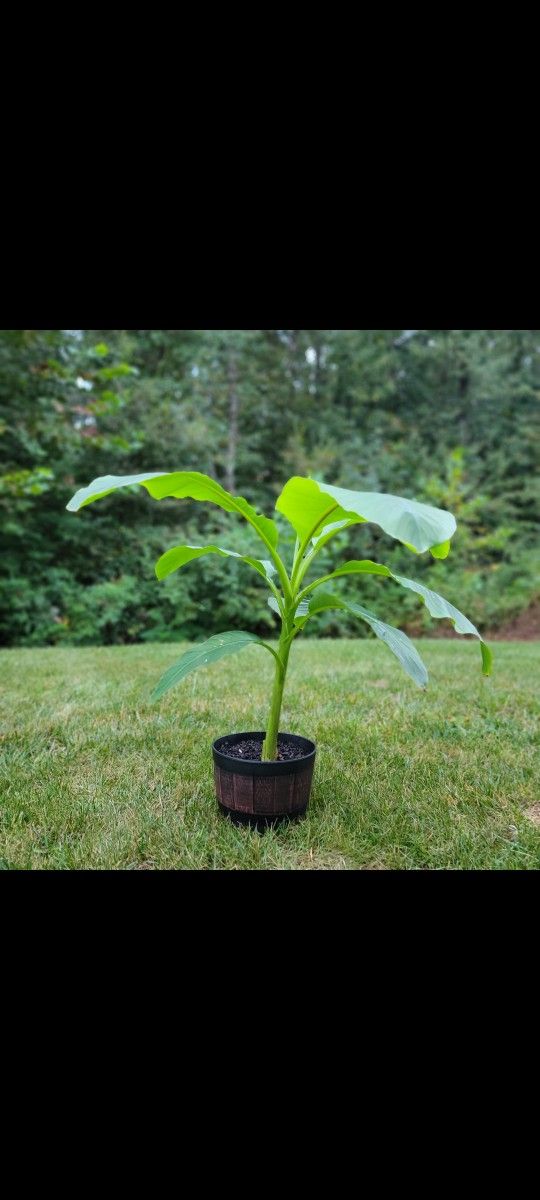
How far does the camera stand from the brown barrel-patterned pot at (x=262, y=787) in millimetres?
1479

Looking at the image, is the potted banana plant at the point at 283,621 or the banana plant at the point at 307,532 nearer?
the banana plant at the point at 307,532

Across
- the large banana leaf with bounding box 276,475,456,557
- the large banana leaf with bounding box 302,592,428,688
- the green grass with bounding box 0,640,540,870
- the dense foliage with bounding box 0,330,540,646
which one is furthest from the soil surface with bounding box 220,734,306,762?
the dense foliage with bounding box 0,330,540,646

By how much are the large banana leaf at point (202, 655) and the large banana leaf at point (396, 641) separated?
194mm

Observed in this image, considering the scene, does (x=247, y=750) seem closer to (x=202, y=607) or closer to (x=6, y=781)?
(x=6, y=781)

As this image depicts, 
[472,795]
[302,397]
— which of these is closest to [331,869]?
[472,795]

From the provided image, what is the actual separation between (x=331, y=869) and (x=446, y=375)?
1085cm

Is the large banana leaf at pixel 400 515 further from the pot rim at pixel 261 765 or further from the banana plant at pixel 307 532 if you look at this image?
the pot rim at pixel 261 765

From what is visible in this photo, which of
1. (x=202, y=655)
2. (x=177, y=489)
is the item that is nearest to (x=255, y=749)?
(x=202, y=655)

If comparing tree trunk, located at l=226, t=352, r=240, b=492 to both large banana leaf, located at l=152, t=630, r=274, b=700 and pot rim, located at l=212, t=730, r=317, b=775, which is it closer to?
large banana leaf, located at l=152, t=630, r=274, b=700

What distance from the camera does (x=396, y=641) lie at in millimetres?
1406

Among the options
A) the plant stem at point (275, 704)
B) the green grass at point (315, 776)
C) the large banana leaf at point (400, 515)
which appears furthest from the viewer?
the plant stem at point (275, 704)

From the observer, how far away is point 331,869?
1375 millimetres

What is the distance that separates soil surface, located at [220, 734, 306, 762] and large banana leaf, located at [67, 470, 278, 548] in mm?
579

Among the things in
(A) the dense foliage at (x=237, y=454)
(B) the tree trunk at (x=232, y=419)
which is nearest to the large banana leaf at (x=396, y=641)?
(A) the dense foliage at (x=237, y=454)
